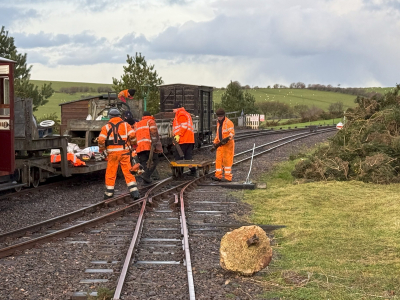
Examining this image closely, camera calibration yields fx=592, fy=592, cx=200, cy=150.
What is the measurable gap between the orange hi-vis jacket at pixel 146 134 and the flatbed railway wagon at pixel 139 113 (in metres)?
1.13

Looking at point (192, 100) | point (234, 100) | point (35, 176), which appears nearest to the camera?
point (35, 176)

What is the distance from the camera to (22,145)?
13.2 meters

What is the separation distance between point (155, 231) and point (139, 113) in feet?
36.8

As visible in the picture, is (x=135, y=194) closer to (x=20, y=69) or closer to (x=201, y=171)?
(x=201, y=171)

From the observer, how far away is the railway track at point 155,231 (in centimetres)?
643

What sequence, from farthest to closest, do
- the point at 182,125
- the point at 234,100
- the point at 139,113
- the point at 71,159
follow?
the point at 234,100 < the point at 139,113 < the point at 182,125 < the point at 71,159

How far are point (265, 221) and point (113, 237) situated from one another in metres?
2.68

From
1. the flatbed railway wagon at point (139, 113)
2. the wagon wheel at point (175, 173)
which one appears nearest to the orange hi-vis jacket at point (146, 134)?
the flatbed railway wagon at point (139, 113)

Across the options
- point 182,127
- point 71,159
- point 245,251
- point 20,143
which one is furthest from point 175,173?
point 245,251

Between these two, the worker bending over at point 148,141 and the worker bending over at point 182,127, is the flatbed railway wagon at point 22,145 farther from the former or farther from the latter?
the worker bending over at point 182,127

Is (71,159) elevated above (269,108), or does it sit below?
below

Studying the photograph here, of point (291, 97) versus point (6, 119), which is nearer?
point (6, 119)

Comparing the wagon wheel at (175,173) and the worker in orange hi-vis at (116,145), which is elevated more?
the worker in orange hi-vis at (116,145)

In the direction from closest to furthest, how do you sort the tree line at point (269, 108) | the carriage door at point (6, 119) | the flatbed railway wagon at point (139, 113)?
the carriage door at point (6, 119)
the flatbed railway wagon at point (139, 113)
the tree line at point (269, 108)
